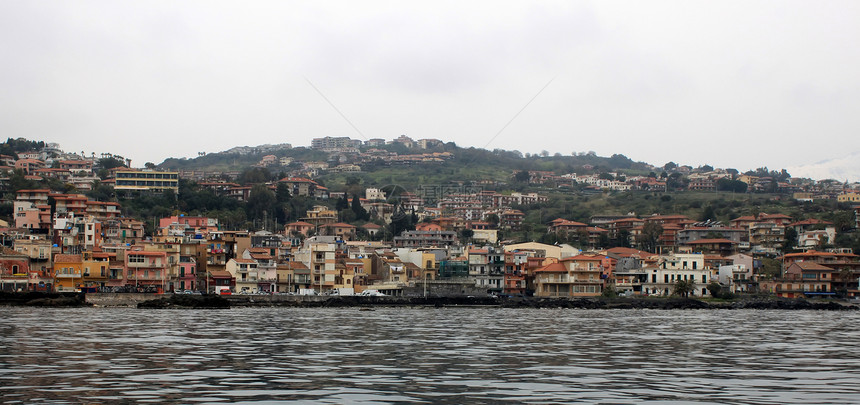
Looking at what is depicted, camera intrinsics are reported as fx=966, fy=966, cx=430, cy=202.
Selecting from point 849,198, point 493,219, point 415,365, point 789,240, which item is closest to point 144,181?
point 493,219

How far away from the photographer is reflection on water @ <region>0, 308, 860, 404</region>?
1808 centimetres

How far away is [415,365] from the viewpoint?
23.8 m

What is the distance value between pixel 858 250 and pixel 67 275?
263ft

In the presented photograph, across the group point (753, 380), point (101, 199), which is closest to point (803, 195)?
point (101, 199)

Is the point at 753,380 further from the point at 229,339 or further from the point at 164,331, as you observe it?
the point at 164,331

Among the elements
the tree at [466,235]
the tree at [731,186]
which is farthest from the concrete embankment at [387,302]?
→ the tree at [731,186]

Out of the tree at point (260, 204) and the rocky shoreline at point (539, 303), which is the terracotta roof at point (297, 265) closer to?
the rocky shoreline at point (539, 303)

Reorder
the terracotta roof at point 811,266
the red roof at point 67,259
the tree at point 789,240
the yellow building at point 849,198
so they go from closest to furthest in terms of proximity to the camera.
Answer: the red roof at point 67,259
the terracotta roof at point 811,266
the tree at point 789,240
the yellow building at point 849,198

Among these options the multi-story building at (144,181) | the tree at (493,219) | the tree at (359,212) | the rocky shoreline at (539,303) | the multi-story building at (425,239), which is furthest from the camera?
the tree at (493,219)

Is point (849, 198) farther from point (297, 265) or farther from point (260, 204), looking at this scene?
point (297, 265)

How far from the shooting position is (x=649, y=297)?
8619 centimetres

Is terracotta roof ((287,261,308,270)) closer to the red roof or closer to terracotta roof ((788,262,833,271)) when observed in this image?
the red roof

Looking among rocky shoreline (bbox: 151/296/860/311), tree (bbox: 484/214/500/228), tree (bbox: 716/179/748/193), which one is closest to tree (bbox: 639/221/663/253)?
tree (bbox: 484/214/500/228)

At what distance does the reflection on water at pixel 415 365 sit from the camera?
18.1 m
